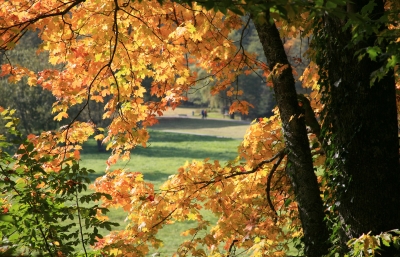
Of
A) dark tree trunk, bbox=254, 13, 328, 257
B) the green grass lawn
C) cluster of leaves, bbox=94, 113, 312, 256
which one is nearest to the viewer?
dark tree trunk, bbox=254, 13, 328, 257

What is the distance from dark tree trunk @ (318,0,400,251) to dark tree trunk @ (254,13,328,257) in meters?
0.80

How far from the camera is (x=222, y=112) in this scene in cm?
6172

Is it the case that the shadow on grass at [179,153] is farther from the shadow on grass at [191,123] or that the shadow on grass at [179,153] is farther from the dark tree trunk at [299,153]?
the dark tree trunk at [299,153]

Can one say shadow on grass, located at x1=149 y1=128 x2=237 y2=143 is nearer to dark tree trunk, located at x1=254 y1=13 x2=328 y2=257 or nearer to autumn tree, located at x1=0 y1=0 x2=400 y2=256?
autumn tree, located at x1=0 y1=0 x2=400 y2=256

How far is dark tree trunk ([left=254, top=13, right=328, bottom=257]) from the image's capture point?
17.2ft

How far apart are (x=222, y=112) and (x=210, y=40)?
2163 inches

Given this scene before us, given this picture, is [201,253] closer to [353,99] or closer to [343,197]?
[343,197]

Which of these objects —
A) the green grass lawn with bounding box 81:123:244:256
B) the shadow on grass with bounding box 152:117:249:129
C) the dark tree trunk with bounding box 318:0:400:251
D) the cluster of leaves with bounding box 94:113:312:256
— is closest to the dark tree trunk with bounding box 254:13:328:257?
the dark tree trunk with bounding box 318:0:400:251

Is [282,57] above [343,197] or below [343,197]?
above

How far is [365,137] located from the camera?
433cm

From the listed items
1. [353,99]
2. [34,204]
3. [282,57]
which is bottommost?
[34,204]

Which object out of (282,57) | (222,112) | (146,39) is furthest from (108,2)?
(222,112)

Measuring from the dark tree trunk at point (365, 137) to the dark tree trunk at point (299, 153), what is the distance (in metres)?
0.80

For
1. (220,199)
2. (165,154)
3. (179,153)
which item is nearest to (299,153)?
(220,199)
